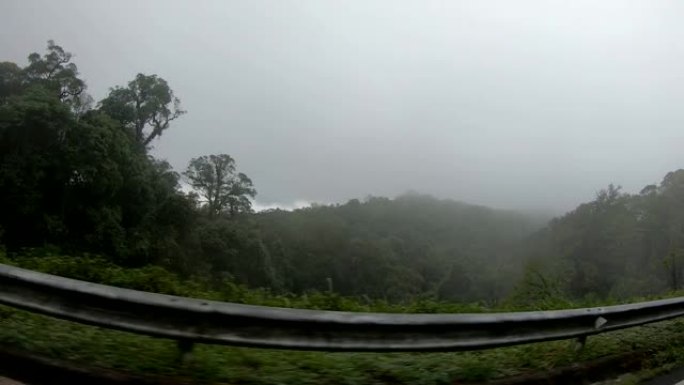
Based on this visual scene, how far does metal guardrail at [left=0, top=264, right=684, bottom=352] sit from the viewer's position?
3.52 meters

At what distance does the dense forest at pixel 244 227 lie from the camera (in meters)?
29.9

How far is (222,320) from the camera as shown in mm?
3537

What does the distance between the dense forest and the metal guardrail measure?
4.02m

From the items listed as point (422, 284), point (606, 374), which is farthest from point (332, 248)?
point (606, 374)

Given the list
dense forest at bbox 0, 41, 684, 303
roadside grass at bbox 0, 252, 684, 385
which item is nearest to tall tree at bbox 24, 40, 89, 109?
dense forest at bbox 0, 41, 684, 303

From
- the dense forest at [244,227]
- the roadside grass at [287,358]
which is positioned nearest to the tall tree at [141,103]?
the dense forest at [244,227]

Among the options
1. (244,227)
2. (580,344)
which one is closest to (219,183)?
(244,227)

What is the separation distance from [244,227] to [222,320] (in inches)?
1745

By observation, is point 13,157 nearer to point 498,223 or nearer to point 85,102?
point 85,102

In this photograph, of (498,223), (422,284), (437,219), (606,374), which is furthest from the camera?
(498,223)

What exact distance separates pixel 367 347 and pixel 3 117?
31.0m

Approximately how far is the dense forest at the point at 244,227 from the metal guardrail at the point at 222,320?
158 inches

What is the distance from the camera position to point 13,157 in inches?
1169

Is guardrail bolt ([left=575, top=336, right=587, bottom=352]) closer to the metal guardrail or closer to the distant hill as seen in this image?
the metal guardrail
